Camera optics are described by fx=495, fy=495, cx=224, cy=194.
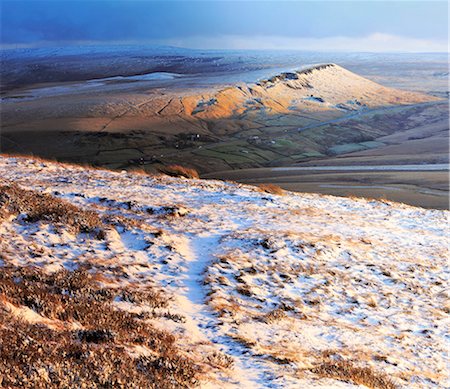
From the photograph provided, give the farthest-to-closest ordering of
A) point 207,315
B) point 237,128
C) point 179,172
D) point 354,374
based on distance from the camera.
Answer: point 237,128, point 179,172, point 207,315, point 354,374

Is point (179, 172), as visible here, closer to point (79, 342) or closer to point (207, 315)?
point (207, 315)

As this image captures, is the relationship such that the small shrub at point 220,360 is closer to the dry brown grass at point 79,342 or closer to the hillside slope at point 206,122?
the dry brown grass at point 79,342

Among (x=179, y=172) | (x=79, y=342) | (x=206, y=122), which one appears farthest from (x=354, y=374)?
(x=206, y=122)

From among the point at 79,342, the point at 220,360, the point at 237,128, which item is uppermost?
the point at 79,342

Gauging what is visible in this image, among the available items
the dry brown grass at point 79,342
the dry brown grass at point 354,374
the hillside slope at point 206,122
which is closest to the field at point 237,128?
the hillside slope at point 206,122

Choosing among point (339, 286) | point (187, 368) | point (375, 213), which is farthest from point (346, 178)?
point (187, 368)

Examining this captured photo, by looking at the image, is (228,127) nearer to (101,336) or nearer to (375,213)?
(375,213)
